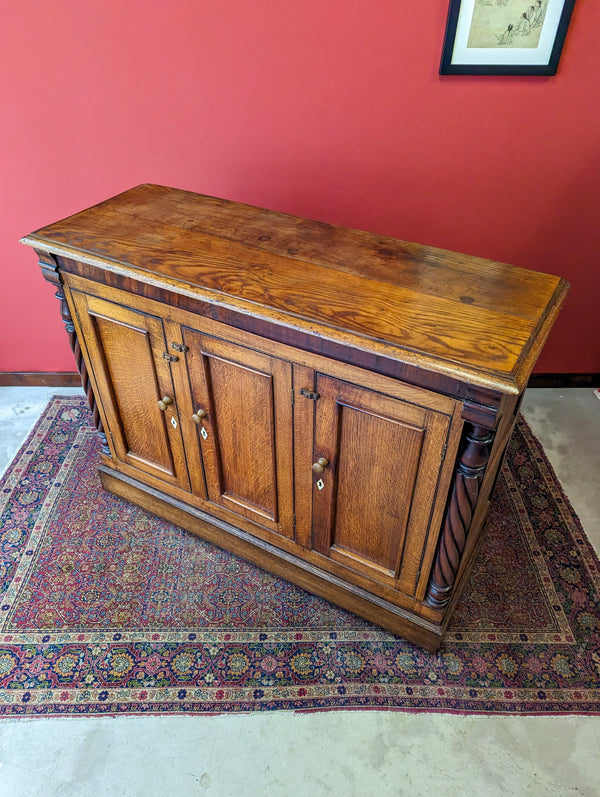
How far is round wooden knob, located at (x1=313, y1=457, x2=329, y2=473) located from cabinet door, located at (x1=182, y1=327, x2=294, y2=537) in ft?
0.34

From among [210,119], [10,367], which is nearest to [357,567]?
[210,119]

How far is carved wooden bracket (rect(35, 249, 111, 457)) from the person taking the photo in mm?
1784

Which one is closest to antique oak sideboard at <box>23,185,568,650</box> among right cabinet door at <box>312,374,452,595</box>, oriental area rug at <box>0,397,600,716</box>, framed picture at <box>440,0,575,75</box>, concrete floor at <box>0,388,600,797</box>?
right cabinet door at <box>312,374,452,595</box>

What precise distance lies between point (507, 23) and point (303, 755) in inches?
98.0

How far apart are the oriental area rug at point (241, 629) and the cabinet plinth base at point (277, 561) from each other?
0.05 metres

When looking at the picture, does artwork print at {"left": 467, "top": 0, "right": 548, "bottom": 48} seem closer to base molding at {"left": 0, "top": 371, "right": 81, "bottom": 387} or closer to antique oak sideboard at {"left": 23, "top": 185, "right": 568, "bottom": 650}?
antique oak sideboard at {"left": 23, "top": 185, "right": 568, "bottom": 650}

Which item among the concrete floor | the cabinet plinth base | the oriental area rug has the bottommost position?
the concrete floor

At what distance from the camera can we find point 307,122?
87.3 inches

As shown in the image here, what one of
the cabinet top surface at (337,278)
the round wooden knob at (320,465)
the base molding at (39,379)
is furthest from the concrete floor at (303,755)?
the base molding at (39,379)

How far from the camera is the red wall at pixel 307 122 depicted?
2031 millimetres

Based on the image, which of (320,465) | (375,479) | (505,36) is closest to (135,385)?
(320,465)

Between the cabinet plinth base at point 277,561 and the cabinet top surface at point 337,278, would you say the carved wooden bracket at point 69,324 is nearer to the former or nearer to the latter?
the cabinet top surface at point 337,278

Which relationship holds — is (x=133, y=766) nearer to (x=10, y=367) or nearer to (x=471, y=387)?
(x=471, y=387)

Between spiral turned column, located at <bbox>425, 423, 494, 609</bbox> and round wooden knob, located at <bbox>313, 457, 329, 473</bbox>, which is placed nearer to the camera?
spiral turned column, located at <bbox>425, 423, 494, 609</bbox>
